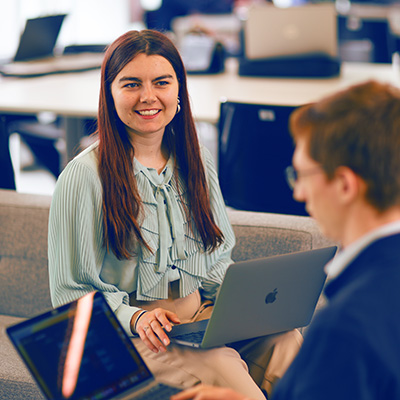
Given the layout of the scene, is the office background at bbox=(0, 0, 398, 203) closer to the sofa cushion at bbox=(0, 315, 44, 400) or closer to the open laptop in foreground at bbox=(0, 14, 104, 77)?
the open laptop in foreground at bbox=(0, 14, 104, 77)

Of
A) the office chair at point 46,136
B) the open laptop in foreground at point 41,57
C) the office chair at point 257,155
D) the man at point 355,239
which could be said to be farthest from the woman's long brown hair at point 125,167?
the office chair at point 46,136

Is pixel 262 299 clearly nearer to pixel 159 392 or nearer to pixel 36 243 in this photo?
pixel 159 392

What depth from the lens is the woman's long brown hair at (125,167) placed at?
154cm

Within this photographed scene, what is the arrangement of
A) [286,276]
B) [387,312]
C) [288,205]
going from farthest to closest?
[288,205] < [286,276] < [387,312]

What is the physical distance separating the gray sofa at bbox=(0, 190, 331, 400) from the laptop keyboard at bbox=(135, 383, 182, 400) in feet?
2.29

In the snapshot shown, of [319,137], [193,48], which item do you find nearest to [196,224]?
[319,137]

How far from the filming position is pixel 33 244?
1.93 m

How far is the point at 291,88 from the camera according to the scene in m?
3.08

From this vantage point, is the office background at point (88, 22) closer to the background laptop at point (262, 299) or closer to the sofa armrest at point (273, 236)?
the sofa armrest at point (273, 236)

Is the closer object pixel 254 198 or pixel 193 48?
pixel 254 198

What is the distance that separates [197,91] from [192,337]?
5.89ft

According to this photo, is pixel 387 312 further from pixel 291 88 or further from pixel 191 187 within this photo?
pixel 291 88

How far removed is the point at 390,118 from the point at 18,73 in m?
2.93

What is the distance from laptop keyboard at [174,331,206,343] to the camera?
4.81 feet
